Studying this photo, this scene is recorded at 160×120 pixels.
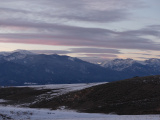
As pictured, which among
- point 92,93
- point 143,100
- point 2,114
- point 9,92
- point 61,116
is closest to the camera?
point 2,114

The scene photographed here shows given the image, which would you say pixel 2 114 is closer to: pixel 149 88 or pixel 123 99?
pixel 123 99

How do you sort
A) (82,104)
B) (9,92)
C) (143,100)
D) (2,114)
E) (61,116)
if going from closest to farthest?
(2,114), (61,116), (143,100), (82,104), (9,92)

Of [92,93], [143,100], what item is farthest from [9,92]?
[143,100]

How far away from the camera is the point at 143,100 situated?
64.5 metres

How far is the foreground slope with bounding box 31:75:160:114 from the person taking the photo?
60.8 m

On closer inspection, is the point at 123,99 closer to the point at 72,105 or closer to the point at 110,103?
the point at 110,103

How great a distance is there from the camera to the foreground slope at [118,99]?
60787 mm

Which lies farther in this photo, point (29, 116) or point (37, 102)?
point (37, 102)

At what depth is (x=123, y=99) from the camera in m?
67.7

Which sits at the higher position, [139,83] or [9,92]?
[139,83]

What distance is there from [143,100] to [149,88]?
28.8 ft

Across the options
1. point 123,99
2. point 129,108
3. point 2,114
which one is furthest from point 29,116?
point 123,99

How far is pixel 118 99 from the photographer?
68250 mm

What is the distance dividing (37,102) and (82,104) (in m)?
17.4
